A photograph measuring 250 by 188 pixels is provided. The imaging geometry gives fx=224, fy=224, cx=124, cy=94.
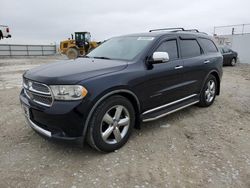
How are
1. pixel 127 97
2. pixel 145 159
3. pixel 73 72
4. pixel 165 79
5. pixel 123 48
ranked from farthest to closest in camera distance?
pixel 123 48
pixel 165 79
pixel 127 97
pixel 145 159
pixel 73 72

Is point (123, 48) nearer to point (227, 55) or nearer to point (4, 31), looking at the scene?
point (227, 55)

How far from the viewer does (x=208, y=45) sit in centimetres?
548

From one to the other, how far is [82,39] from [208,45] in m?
18.2

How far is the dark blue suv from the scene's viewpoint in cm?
283

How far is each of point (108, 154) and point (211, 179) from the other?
1404 mm

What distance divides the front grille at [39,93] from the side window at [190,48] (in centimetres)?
278

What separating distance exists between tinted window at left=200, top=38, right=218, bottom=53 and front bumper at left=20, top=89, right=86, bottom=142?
3.68 metres

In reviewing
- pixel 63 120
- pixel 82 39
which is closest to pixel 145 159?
pixel 63 120

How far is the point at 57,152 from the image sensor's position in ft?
10.9

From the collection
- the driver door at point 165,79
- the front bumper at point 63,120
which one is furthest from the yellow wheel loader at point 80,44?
the front bumper at point 63,120

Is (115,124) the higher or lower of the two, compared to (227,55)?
lower

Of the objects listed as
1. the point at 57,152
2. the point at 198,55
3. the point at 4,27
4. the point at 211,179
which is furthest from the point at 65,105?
the point at 4,27

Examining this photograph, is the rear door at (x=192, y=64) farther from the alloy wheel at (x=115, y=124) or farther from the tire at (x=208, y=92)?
the alloy wheel at (x=115, y=124)

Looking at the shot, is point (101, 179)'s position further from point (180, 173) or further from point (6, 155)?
point (6, 155)
